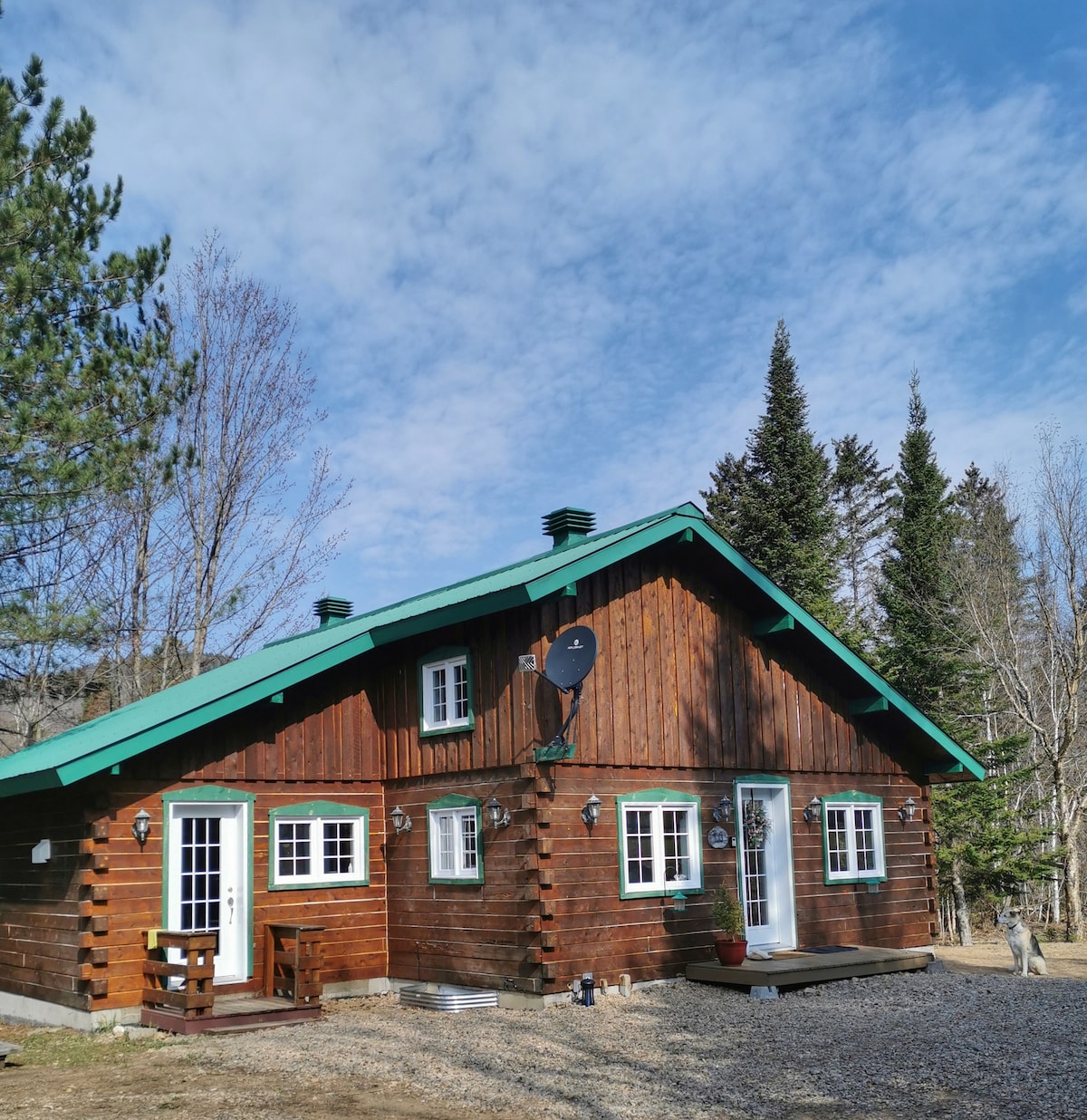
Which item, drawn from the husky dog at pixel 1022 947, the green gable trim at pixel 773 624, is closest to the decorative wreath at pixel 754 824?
the green gable trim at pixel 773 624

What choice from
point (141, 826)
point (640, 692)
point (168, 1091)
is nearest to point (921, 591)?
point (640, 692)

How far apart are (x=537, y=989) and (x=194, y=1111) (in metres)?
4.77

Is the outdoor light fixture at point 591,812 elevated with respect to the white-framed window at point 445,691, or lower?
lower

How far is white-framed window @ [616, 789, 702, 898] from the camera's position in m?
13.1

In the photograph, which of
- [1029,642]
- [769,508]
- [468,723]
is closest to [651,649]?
[468,723]

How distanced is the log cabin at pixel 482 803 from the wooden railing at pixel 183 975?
0.05 meters

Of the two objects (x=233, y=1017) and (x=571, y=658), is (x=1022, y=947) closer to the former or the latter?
(x=571, y=658)

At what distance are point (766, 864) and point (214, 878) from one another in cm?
679

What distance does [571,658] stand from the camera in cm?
1235

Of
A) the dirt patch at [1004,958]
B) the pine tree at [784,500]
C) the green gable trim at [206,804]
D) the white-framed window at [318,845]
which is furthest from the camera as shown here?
the pine tree at [784,500]

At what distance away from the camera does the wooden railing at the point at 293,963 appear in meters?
12.2

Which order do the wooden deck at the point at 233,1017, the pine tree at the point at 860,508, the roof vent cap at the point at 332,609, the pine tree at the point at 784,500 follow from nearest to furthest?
the wooden deck at the point at 233,1017 < the roof vent cap at the point at 332,609 < the pine tree at the point at 784,500 < the pine tree at the point at 860,508

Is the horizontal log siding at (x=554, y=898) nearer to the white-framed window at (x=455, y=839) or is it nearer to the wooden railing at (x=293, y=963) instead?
the white-framed window at (x=455, y=839)

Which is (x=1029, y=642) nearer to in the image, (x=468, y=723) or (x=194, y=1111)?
(x=468, y=723)
